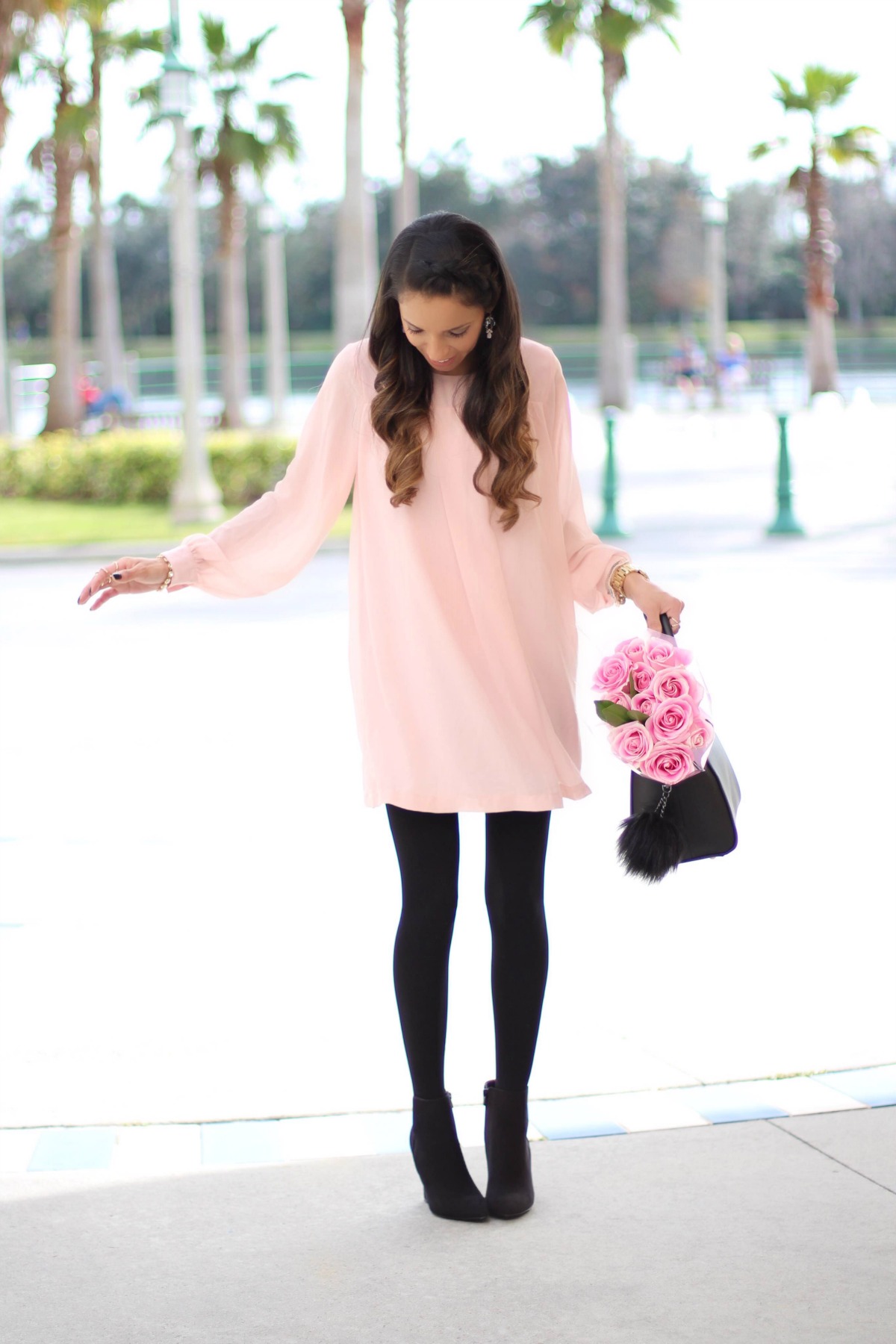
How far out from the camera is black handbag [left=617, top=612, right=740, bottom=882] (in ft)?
9.82

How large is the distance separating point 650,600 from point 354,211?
62.8 ft

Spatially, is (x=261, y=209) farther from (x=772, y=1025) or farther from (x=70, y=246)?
(x=772, y=1025)

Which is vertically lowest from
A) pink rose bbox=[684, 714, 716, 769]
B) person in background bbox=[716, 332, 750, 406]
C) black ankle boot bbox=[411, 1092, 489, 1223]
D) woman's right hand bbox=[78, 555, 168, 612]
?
black ankle boot bbox=[411, 1092, 489, 1223]

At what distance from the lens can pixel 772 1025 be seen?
3.97 metres

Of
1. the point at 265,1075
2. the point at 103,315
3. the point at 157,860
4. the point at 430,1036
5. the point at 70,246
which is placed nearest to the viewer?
the point at 430,1036

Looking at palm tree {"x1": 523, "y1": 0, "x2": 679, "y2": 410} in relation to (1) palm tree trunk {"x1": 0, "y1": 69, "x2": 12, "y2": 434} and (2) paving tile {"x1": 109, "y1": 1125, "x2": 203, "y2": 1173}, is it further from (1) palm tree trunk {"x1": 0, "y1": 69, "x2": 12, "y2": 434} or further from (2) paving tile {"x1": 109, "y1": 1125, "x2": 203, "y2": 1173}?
(2) paving tile {"x1": 109, "y1": 1125, "x2": 203, "y2": 1173}

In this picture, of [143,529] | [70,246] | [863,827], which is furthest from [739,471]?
[863,827]

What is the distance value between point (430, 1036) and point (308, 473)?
101cm

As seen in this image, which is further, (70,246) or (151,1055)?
(70,246)

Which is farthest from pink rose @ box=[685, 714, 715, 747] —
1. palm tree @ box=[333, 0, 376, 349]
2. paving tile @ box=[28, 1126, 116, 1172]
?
palm tree @ box=[333, 0, 376, 349]

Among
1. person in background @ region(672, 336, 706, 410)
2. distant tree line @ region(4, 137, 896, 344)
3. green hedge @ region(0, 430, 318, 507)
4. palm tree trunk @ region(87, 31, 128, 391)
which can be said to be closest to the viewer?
green hedge @ region(0, 430, 318, 507)

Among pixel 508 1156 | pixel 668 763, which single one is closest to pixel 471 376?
pixel 668 763

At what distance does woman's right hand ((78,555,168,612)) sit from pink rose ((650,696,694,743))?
91 centimetres

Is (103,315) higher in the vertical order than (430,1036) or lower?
higher
